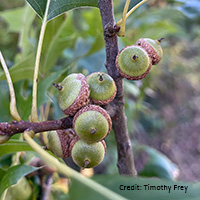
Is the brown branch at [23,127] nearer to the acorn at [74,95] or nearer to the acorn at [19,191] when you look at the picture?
the acorn at [74,95]

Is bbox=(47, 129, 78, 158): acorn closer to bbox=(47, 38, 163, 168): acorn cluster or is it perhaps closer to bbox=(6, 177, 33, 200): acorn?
bbox=(47, 38, 163, 168): acorn cluster

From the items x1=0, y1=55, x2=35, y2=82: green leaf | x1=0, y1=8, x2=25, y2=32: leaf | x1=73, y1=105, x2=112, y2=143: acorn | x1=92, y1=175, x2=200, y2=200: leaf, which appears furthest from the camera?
x1=0, y1=8, x2=25, y2=32: leaf

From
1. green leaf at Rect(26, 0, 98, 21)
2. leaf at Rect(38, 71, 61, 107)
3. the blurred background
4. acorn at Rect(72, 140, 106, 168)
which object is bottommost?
the blurred background

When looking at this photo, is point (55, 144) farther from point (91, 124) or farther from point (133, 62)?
point (133, 62)

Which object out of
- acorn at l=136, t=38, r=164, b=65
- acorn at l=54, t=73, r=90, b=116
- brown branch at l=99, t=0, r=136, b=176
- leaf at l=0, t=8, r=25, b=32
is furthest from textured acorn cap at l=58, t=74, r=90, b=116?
leaf at l=0, t=8, r=25, b=32

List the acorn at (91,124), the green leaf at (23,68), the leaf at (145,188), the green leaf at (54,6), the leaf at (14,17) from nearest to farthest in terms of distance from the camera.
→ the leaf at (145,188) < the acorn at (91,124) < the green leaf at (54,6) < the green leaf at (23,68) < the leaf at (14,17)

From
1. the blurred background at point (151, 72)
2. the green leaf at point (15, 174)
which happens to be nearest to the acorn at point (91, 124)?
the green leaf at point (15, 174)

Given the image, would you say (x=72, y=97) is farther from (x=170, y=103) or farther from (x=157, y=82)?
(x=170, y=103)

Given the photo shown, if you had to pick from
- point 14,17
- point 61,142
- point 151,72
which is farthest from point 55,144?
point 151,72
